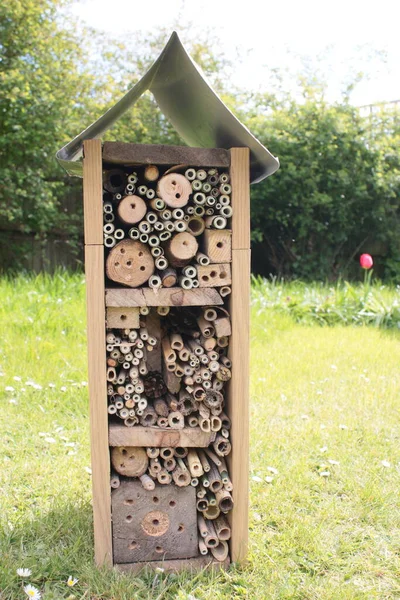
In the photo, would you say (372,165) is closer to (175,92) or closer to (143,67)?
(143,67)

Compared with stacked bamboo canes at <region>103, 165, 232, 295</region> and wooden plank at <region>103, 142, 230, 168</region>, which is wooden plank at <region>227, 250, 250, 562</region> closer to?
stacked bamboo canes at <region>103, 165, 232, 295</region>

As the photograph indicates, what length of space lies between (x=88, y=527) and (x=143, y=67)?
30.1 feet

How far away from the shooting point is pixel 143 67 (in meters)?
9.86

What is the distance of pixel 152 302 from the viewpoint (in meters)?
2.02

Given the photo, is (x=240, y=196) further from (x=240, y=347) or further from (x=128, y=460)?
(x=128, y=460)

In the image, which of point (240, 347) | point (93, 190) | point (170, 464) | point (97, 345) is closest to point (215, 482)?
point (170, 464)

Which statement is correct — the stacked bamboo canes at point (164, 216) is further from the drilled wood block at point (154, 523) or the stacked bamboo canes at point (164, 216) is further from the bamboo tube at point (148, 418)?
the drilled wood block at point (154, 523)

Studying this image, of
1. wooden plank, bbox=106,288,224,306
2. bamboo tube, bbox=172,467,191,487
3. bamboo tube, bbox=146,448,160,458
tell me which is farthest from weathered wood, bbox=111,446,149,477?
wooden plank, bbox=106,288,224,306

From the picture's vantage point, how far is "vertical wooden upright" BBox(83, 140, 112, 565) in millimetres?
1937

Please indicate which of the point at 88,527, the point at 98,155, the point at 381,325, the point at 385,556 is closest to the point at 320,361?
the point at 381,325

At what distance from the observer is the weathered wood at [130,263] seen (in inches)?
78.4

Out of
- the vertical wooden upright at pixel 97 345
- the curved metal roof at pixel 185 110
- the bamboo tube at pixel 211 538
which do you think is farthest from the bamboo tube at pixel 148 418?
the curved metal roof at pixel 185 110

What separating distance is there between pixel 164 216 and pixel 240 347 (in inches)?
23.0

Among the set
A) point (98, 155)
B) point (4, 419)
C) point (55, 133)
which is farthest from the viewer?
point (55, 133)
